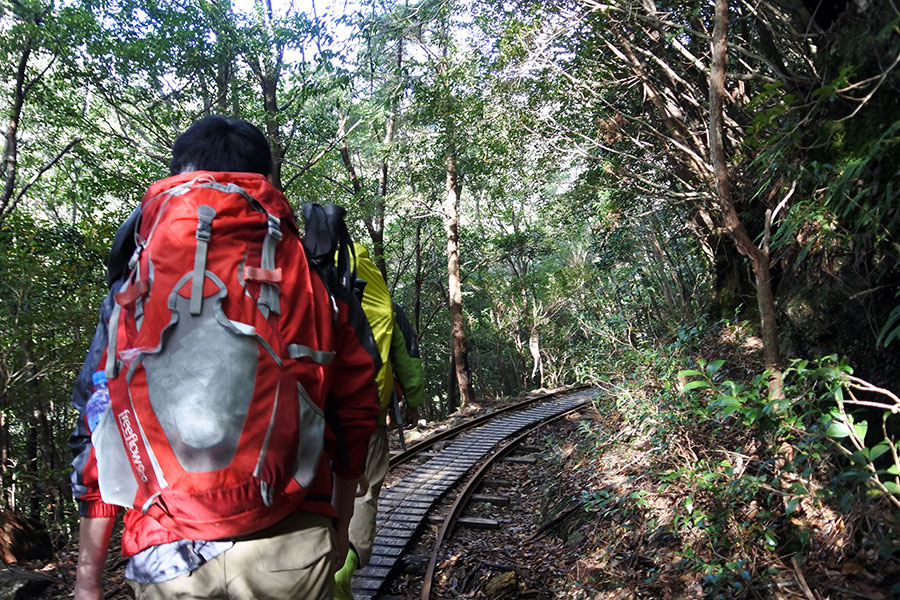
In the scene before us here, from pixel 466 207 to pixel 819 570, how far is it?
61.9 ft

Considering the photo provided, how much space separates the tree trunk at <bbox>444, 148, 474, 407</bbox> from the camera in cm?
1535

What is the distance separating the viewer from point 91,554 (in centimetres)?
130

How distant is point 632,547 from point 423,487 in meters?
3.13

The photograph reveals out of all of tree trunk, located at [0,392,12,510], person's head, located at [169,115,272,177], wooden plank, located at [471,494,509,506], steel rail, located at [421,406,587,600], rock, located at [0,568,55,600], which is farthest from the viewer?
wooden plank, located at [471,494,509,506]

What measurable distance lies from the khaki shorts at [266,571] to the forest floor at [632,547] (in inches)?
106

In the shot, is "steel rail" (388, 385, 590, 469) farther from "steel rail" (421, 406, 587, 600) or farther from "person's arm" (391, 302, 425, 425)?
"person's arm" (391, 302, 425, 425)

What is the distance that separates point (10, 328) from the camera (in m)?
7.06

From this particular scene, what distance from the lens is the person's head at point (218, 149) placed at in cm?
140

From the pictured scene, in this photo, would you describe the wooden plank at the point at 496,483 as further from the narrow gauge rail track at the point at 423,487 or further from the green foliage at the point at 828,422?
the green foliage at the point at 828,422

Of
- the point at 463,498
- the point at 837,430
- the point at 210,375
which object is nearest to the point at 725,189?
the point at 837,430

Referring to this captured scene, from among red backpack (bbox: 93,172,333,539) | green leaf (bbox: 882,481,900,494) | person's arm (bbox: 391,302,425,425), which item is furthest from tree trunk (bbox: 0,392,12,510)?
green leaf (bbox: 882,481,900,494)

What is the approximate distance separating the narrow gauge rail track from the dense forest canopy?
206 centimetres

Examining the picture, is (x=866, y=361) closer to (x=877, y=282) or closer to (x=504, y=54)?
(x=877, y=282)

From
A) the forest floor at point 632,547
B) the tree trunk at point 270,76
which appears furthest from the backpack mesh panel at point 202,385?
the tree trunk at point 270,76
